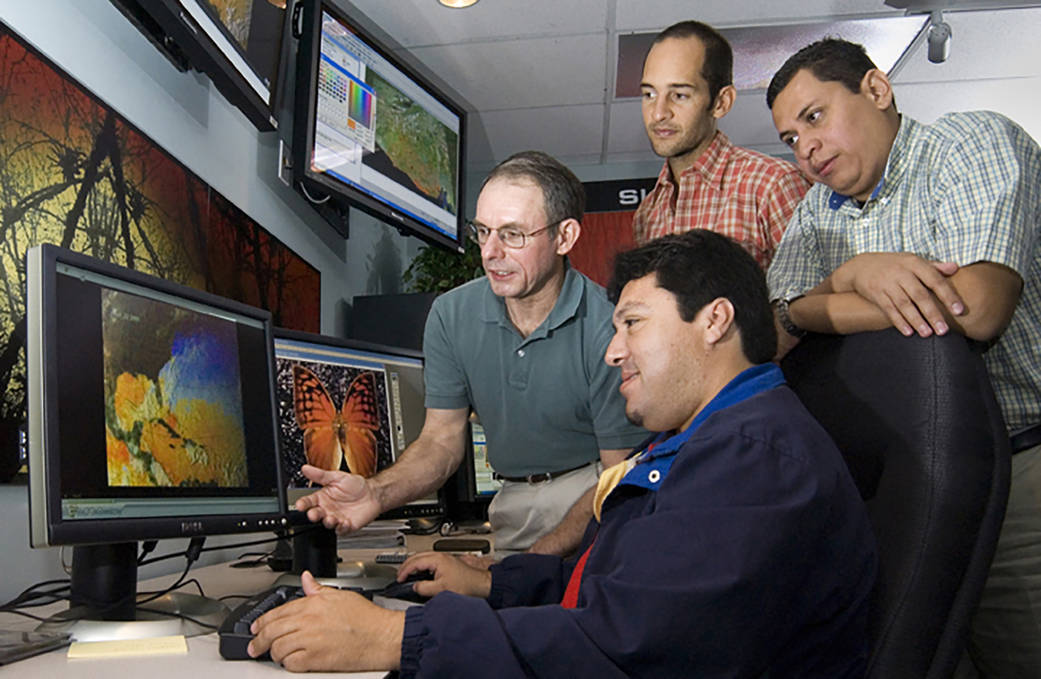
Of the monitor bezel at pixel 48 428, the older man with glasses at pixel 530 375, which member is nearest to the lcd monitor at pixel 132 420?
the monitor bezel at pixel 48 428

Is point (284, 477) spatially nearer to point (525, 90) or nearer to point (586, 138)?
point (525, 90)

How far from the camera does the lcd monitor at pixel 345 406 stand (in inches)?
60.1

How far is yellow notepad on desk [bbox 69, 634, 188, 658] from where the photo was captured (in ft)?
3.01

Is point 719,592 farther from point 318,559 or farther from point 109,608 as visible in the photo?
point 318,559

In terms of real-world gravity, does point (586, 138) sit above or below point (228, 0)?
above

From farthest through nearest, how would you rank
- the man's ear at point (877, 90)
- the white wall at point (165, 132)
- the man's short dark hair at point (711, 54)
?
1. the man's short dark hair at point (711, 54)
2. the man's ear at point (877, 90)
3. the white wall at point (165, 132)

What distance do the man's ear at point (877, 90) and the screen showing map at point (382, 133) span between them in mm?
1512

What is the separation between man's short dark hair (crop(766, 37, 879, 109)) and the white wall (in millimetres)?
1263

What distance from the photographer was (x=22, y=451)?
1.32m

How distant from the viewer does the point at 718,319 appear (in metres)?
1.16

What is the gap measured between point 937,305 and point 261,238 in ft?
6.13

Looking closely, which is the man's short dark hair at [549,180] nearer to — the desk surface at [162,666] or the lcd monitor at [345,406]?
the lcd monitor at [345,406]

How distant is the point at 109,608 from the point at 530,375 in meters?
0.85

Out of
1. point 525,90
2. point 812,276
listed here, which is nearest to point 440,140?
point 525,90
